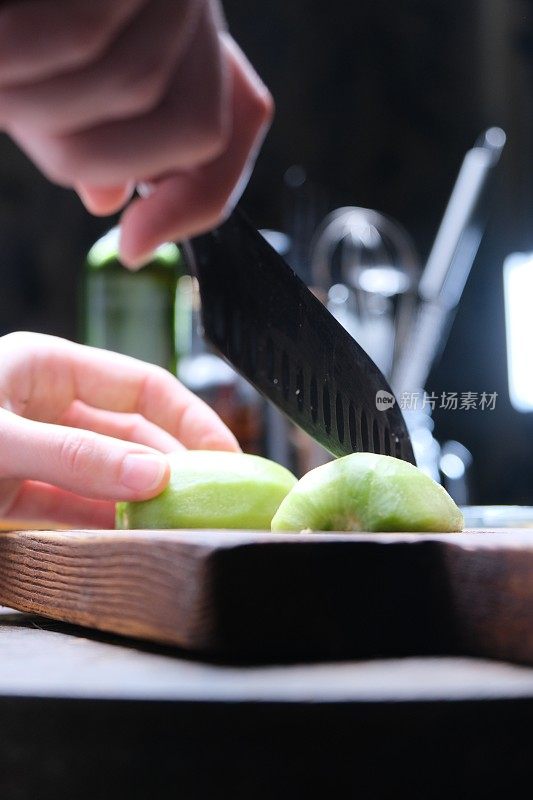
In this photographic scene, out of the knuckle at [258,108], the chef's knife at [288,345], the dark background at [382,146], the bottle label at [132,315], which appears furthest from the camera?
the dark background at [382,146]

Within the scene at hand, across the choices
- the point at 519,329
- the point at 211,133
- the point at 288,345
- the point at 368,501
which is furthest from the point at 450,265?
the point at 211,133

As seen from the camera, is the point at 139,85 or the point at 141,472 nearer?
the point at 139,85

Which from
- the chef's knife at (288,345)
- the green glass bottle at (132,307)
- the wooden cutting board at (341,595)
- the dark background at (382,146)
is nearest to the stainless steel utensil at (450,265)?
the dark background at (382,146)

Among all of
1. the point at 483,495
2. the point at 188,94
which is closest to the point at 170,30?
the point at 188,94

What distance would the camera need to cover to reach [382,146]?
2.25 meters

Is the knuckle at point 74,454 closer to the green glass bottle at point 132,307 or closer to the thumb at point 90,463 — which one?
the thumb at point 90,463

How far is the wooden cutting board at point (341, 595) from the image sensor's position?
406mm

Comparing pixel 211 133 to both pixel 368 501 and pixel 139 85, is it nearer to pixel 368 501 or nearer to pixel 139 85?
pixel 139 85

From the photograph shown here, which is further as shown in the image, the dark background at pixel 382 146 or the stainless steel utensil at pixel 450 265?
the dark background at pixel 382 146

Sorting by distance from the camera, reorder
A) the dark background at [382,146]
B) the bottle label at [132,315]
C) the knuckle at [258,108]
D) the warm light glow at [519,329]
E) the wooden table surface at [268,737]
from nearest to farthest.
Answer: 1. the wooden table surface at [268,737]
2. the knuckle at [258,108]
3. the warm light glow at [519,329]
4. the bottle label at [132,315]
5. the dark background at [382,146]

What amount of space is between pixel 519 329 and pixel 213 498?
656 mm

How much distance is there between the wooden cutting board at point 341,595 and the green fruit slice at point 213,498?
0.20m

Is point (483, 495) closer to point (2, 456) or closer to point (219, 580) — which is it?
point (2, 456)

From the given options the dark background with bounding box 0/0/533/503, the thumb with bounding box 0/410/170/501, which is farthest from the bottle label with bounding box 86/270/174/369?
the dark background with bounding box 0/0/533/503
